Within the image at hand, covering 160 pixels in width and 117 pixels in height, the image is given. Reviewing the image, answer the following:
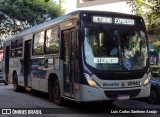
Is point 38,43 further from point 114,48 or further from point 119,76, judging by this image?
point 119,76

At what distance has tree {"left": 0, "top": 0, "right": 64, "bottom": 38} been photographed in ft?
127

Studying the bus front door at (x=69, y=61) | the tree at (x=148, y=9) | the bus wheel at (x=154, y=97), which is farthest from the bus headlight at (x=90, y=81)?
the tree at (x=148, y=9)

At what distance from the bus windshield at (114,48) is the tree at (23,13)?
28.6m

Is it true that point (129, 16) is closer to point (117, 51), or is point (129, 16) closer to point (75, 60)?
point (117, 51)

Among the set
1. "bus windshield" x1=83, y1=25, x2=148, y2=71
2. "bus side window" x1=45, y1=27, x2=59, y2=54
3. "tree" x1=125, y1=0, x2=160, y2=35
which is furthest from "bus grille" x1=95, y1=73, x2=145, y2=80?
"tree" x1=125, y1=0, x2=160, y2=35

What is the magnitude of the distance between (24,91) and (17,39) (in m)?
2.59

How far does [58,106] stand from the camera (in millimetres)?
12281

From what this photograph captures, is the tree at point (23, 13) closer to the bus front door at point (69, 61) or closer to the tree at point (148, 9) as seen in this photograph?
the tree at point (148, 9)

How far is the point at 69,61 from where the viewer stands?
443 inches

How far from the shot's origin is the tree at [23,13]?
38.6 m

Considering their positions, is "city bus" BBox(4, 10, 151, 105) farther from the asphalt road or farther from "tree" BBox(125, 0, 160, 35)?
"tree" BBox(125, 0, 160, 35)

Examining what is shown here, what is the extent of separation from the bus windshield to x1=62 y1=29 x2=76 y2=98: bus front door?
2.31 feet

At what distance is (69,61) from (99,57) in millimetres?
1258

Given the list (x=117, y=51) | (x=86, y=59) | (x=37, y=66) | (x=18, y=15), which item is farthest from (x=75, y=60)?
(x=18, y=15)
